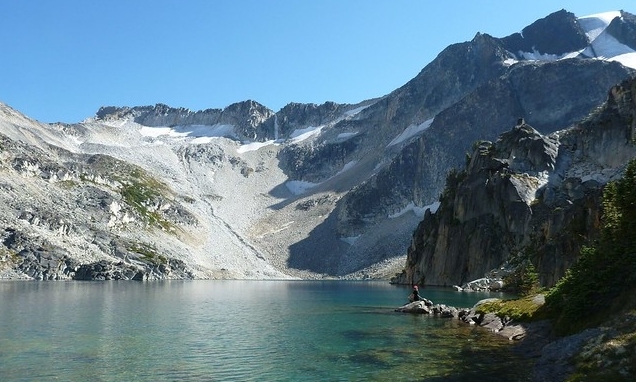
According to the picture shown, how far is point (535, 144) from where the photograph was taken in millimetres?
153250

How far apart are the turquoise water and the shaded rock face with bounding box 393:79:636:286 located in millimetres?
80348

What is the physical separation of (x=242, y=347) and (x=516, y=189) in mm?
119011

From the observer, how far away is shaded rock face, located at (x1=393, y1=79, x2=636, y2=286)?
134875 mm

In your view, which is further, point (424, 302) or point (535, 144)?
point (535, 144)

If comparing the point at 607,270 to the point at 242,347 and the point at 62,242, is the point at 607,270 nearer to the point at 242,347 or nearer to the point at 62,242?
the point at 242,347

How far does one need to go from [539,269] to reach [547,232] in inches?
579

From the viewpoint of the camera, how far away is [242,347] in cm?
3978

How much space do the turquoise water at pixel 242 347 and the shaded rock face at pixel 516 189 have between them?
80.3m

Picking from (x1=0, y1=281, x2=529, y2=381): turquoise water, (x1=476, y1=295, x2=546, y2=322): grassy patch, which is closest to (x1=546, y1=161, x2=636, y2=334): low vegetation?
(x1=0, y1=281, x2=529, y2=381): turquoise water

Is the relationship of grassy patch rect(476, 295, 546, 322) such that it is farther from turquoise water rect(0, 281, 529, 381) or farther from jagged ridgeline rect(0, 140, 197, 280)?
jagged ridgeline rect(0, 140, 197, 280)

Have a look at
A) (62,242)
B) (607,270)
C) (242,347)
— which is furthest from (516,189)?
(62,242)

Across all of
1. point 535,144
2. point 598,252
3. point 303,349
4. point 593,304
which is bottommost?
point 303,349

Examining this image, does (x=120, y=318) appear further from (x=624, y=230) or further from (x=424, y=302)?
(x=624, y=230)

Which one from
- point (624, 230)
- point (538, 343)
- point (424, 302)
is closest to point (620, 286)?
point (624, 230)
